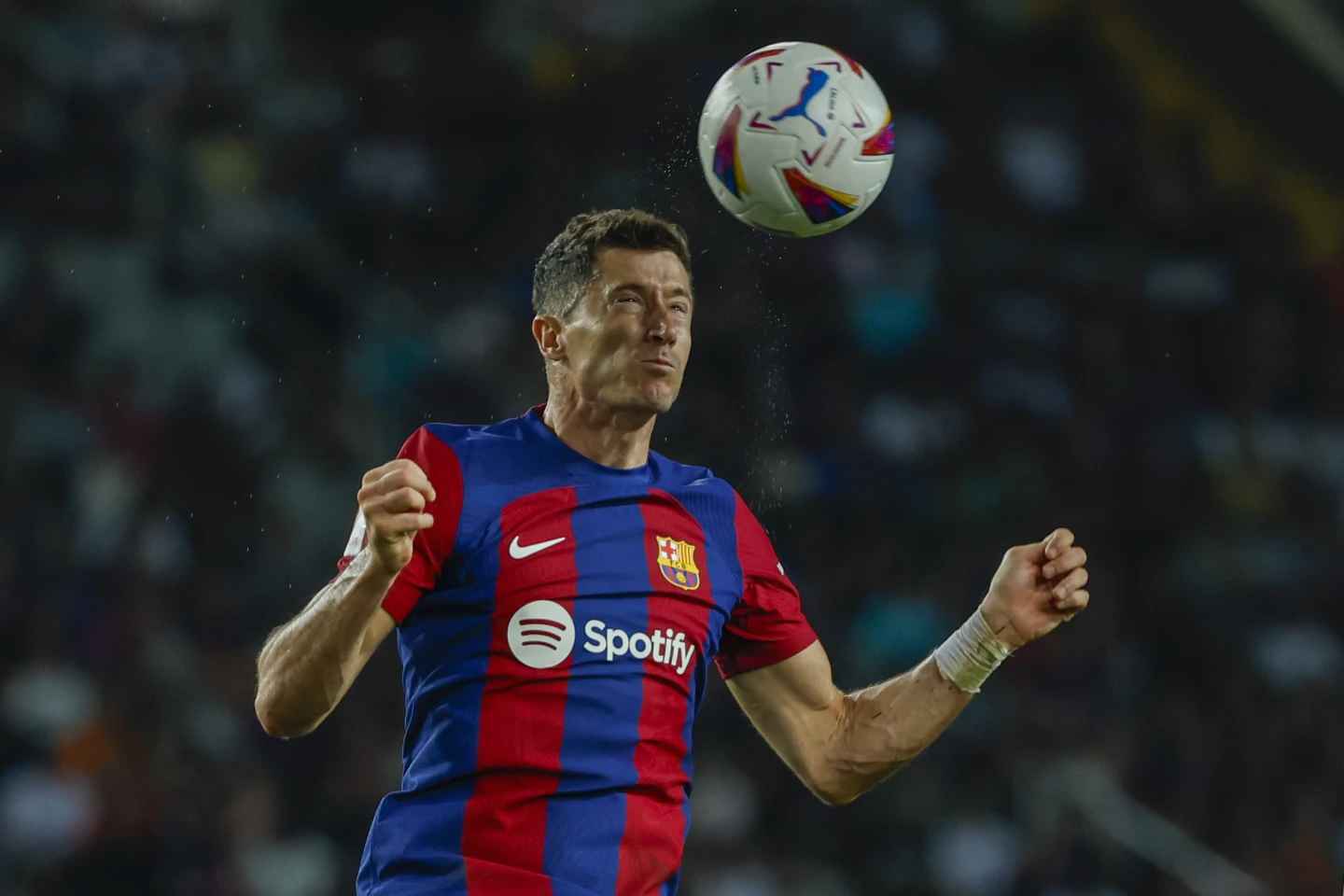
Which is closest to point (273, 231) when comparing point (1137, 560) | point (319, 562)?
point (319, 562)

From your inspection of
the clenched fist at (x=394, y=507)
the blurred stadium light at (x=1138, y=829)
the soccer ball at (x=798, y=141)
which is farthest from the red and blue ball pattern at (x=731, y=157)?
the blurred stadium light at (x=1138, y=829)

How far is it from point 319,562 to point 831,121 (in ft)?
15.3

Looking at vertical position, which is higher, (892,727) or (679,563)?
(679,563)

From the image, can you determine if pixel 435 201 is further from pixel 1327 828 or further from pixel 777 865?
pixel 1327 828

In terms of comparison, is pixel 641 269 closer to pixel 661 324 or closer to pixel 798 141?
pixel 661 324

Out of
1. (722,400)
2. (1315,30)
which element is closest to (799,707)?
(722,400)

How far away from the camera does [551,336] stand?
442 cm

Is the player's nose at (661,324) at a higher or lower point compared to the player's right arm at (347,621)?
higher

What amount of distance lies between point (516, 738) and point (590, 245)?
3.99ft

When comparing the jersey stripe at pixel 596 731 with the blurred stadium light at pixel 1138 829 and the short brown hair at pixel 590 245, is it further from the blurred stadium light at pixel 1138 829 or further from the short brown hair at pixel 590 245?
the blurred stadium light at pixel 1138 829

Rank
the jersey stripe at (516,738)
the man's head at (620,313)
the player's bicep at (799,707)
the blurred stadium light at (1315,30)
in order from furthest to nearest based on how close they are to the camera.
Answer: the blurred stadium light at (1315,30)
the player's bicep at (799,707)
the man's head at (620,313)
the jersey stripe at (516,738)

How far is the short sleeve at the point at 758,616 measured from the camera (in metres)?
4.35

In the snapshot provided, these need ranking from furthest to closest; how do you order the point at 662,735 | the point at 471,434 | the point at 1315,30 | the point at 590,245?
1. the point at 1315,30
2. the point at 590,245
3. the point at 471,434
4. the point at 662,735

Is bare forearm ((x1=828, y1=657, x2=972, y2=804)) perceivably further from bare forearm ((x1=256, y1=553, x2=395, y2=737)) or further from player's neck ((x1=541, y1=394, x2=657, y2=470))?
bare forearm ((x1=256, y1=553, x2=395, y2=737))
